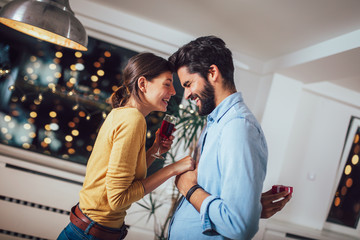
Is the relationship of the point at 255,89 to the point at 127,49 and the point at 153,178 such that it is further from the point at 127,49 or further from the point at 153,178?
the point at 153,178

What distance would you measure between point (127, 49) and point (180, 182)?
290 cm

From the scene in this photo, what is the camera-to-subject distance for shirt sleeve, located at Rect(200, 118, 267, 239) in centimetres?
94

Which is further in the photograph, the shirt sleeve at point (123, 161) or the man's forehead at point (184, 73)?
A: the man's forehead at point (184, 73)

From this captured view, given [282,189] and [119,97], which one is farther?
[119,97]

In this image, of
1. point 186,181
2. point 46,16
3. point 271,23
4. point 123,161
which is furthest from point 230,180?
point 271,23

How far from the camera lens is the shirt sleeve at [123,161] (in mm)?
1215

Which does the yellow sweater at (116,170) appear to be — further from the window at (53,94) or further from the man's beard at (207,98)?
the window at (53,94)

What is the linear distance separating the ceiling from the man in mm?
1477

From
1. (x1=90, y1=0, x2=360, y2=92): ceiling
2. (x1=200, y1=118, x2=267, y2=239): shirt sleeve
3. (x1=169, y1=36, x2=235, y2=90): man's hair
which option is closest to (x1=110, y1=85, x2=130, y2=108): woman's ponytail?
(x1=169, y1=36, x2=235, y2=90): man's hair

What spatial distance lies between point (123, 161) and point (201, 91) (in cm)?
49

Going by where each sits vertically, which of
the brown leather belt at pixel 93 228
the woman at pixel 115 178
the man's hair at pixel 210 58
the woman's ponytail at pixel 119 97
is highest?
the man's hair at pixel 210 58

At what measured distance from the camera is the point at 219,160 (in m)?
1.09

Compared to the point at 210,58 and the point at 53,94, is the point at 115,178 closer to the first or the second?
the point at 210,58

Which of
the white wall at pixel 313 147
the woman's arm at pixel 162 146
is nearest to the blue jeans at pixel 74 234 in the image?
the woman's arm at pixel 162 146
